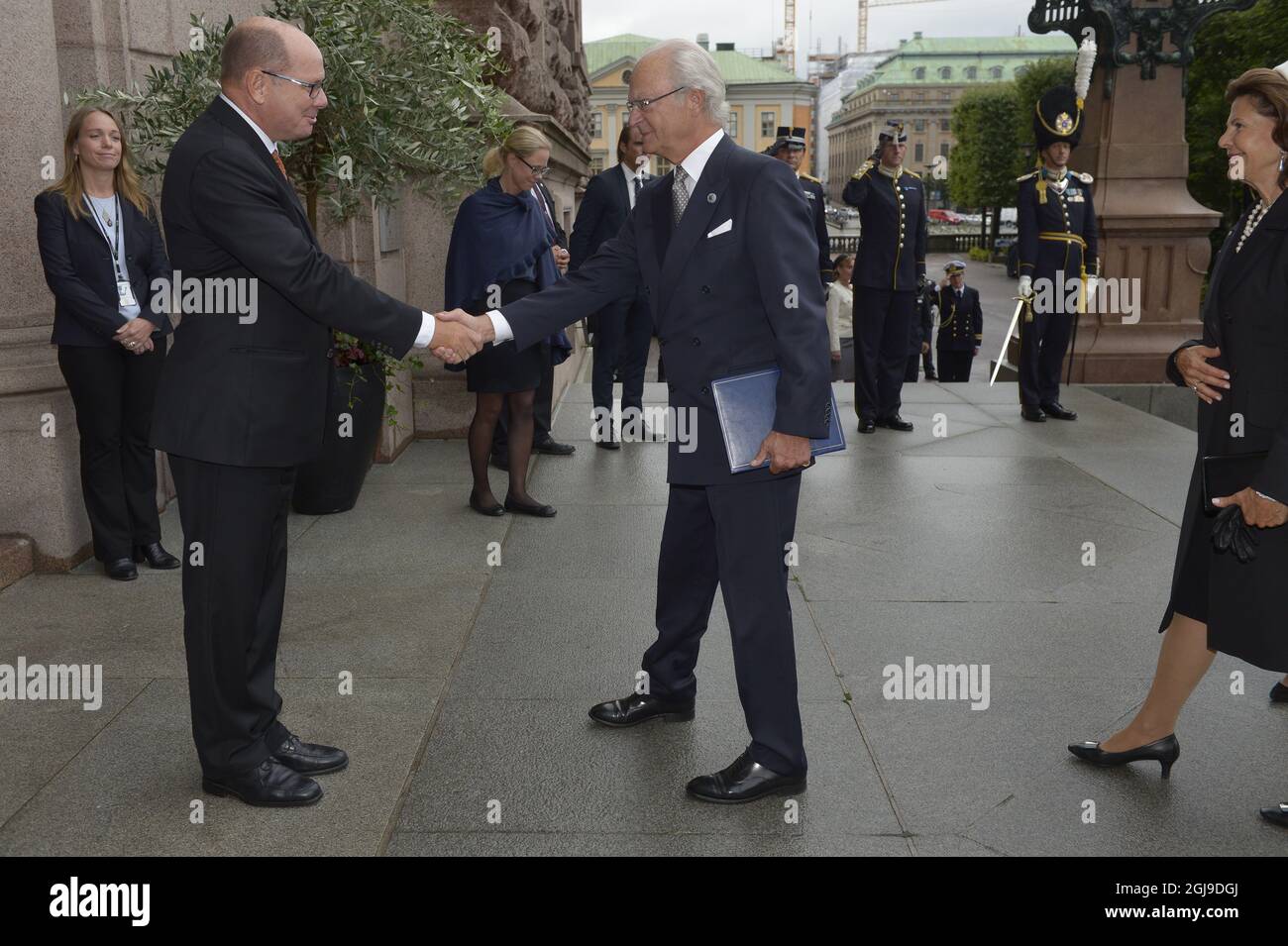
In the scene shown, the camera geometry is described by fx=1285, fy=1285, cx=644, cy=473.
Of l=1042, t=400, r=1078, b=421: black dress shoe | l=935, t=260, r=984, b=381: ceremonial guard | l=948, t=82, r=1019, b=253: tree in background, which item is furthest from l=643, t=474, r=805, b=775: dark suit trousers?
l=948, t=82, r=1019, b=253: tree in background

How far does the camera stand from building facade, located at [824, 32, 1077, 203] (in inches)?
5861

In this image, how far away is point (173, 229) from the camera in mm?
3523

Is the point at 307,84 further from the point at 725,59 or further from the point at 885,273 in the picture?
the point at 725,59

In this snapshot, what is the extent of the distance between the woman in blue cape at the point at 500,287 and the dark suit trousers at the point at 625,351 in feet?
6.86

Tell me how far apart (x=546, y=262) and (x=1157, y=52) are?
7337mm

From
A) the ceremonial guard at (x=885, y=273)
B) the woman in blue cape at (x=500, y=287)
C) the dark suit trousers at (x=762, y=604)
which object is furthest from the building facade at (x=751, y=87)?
the dark suit trousers at (x=762, y=604)

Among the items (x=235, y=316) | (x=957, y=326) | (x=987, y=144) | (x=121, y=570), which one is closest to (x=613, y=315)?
(x=121, y=570)

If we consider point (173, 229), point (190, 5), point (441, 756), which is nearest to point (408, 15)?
point (190, 5)

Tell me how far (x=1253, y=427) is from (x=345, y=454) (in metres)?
4.89

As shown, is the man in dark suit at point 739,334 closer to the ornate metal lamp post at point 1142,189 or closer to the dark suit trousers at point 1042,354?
the dark suit trousers at point 1042,354

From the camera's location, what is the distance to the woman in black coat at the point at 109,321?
Result: 5824 mm

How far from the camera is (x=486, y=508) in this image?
7.32 meters

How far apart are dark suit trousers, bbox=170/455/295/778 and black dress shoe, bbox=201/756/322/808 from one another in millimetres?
27

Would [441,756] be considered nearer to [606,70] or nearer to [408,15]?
[408,15]
